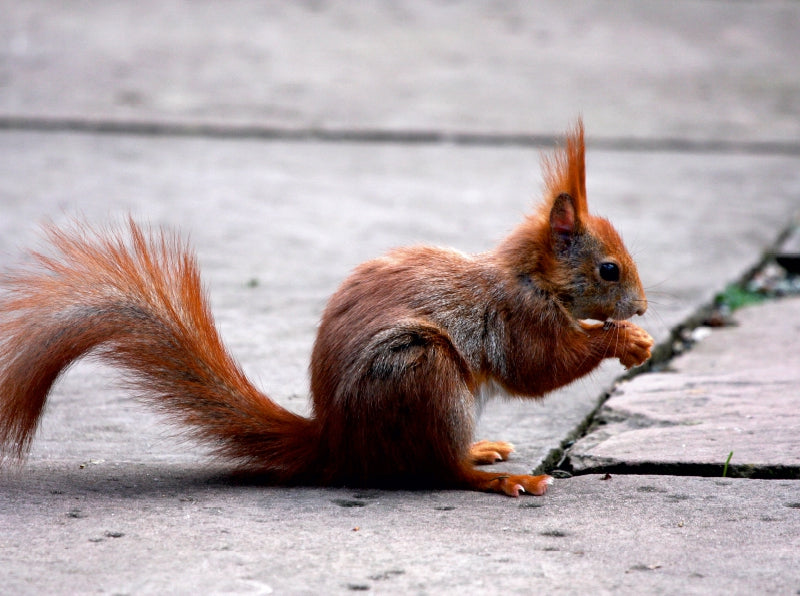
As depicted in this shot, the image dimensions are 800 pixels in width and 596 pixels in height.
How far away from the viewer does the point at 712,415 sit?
3.16 metres

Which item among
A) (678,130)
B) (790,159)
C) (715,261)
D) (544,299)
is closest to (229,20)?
(678,130)

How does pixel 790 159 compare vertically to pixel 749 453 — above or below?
above

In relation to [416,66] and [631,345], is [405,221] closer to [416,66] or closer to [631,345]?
[631,345]

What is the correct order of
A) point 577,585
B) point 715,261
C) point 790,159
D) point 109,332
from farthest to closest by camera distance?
point 790,159, point 715,261, point 109,332, point 577,585

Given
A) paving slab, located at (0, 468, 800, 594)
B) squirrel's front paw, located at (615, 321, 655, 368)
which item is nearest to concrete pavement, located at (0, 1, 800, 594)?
paving slab, located at (0, 468, 800, 594)

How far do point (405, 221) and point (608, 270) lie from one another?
9.76 ft

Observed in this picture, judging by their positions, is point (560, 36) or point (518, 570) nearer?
point (518, 570)

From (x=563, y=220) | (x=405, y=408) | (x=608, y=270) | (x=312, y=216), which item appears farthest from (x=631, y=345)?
(x=312, y=216)

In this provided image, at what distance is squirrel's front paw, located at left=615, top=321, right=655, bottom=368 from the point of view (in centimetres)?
283

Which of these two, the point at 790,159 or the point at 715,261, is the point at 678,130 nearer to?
the point at 790,159

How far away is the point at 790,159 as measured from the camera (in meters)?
7.22

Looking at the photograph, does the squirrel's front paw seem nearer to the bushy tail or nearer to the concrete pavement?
the concrete pavement

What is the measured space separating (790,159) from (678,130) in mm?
850

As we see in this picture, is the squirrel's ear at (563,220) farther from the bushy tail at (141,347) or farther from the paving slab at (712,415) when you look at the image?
the bushy tail at (141,347)
